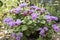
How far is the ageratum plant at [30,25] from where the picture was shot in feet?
11.1

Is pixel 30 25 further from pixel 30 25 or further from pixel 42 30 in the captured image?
pixel 42 30

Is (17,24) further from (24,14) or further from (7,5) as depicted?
(7,5)

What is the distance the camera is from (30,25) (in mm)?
3465

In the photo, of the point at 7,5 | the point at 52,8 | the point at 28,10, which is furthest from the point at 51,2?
the point at 28,10

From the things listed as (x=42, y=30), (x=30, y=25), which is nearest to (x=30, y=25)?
(x=30, y=25)

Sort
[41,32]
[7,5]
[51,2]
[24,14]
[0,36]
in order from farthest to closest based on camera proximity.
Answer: [51,2], [7,5], [0,36], [24,14], [41,32]

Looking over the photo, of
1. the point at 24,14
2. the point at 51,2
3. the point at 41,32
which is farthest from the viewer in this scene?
the point at 51,2

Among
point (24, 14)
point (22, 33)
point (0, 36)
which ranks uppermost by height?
point (24, 14)

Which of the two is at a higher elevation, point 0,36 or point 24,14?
point 24,14

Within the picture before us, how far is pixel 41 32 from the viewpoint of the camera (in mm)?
3363

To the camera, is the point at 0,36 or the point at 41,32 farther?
the point at 0,36

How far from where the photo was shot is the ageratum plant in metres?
3.40

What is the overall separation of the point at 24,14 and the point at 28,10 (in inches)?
4.2

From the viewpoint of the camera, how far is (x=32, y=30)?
137 inches
